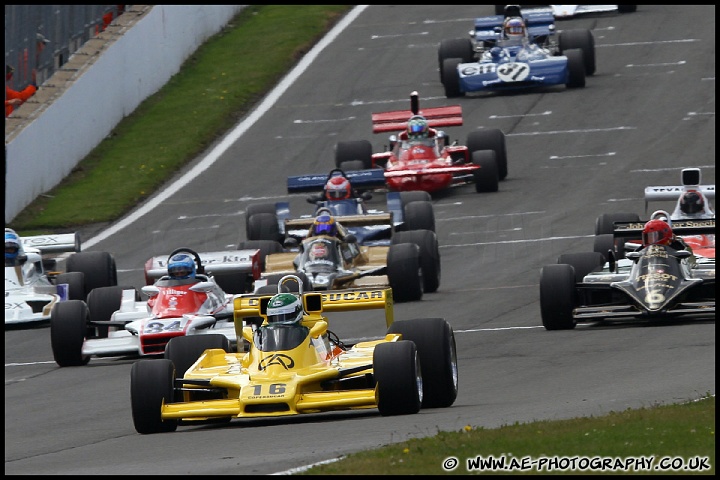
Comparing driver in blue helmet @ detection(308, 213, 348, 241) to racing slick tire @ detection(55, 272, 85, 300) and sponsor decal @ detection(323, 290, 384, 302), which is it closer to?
racing slick tire @ detection(55, 272, 85, 300)

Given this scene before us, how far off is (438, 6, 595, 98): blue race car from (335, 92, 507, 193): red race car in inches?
254

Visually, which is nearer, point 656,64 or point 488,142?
point 488,142

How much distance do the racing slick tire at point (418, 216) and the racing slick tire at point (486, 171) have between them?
4.91 metres

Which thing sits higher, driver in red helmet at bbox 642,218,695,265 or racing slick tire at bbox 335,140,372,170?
racing slick tire at bbox 335,140,372,170

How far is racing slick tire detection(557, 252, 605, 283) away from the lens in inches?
829

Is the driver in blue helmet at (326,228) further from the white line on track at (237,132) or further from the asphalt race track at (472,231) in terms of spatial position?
the white line on track at (237,132)

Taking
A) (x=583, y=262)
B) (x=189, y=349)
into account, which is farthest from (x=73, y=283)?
(x=189, y=349)

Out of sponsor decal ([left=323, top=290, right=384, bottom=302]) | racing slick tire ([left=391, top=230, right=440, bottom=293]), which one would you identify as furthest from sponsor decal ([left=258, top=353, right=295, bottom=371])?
racing slick tire ([left=391, top=230, right=440, bottom=293])

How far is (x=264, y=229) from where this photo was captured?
26.4 meters

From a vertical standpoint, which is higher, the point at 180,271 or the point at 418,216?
the point at 418,216

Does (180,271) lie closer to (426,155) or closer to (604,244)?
(604,244)

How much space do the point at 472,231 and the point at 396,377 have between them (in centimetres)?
1568

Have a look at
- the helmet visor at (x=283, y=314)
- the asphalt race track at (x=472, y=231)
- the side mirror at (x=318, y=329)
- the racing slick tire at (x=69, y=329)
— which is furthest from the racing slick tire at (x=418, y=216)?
the helmet visor at (x=283, y=314)

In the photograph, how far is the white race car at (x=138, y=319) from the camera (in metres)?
19.1
